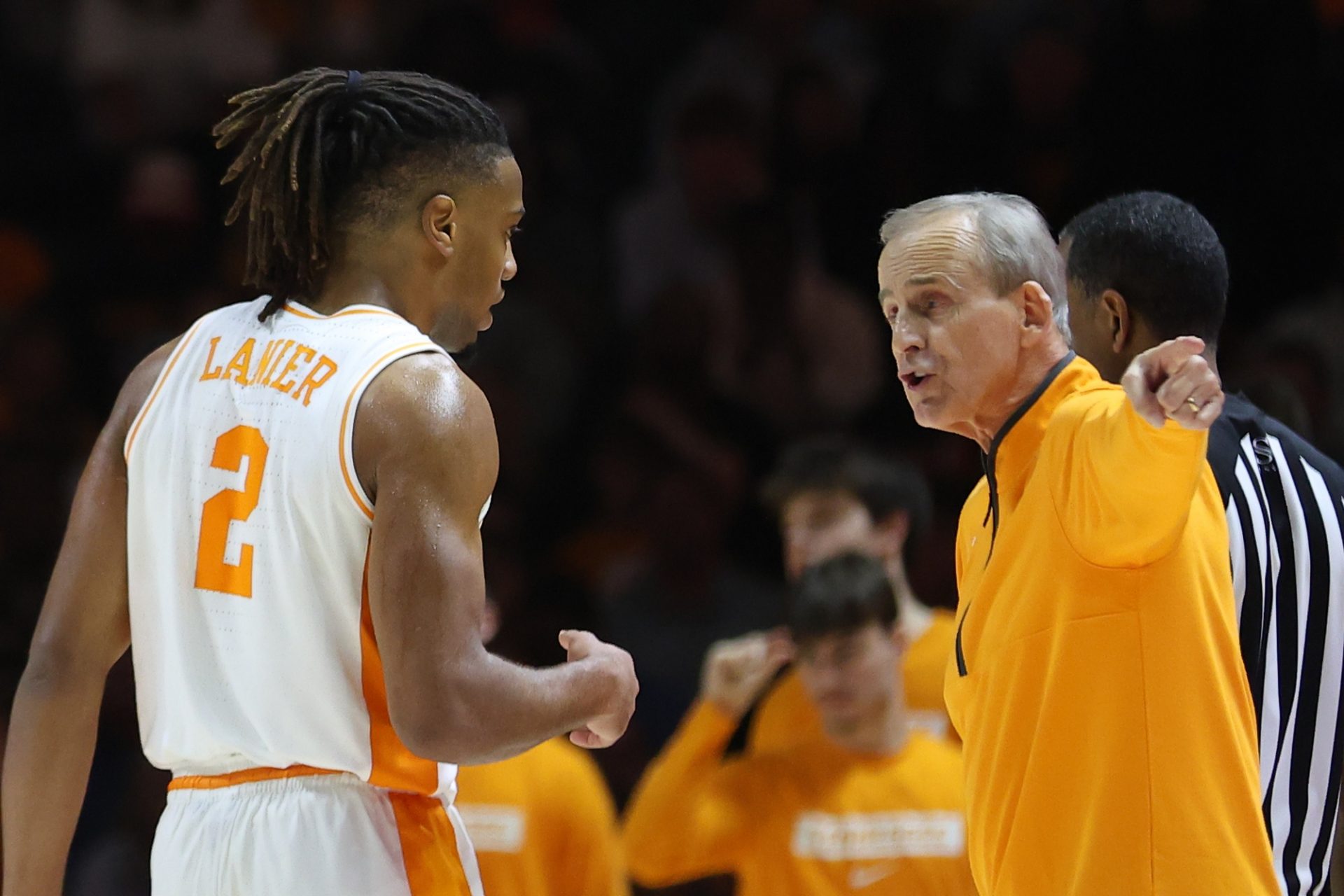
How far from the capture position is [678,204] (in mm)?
7965

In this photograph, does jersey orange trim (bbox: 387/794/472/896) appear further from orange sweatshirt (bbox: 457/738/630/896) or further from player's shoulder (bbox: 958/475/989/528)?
orange sweatshirt (bbox: 457/738/630/896)

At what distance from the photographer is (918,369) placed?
2.97 m

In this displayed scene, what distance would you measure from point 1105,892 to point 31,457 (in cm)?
568

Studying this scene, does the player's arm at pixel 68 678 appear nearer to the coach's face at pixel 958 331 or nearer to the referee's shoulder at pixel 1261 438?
the coach's face at pixel 958 331

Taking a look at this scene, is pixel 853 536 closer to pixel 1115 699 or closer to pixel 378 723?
pixel 1115 699

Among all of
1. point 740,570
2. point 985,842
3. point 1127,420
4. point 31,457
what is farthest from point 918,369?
point 31,457

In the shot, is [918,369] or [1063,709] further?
[918,369]

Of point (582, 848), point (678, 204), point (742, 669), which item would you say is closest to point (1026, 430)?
point (742, 669)

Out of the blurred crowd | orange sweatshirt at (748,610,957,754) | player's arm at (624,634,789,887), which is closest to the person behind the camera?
player's arm at (624,634,789,887)

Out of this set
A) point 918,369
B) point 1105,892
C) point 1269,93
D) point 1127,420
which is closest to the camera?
point 1127,420

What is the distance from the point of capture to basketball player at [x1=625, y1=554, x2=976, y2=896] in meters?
4.73

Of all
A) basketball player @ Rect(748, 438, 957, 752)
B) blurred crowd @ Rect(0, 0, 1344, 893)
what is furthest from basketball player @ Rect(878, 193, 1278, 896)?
blurred crowd @ Rect(0, 0, 1344, 893)

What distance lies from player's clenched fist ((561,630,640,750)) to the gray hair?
95 cm

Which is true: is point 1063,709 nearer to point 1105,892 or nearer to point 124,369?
point 1105,892
